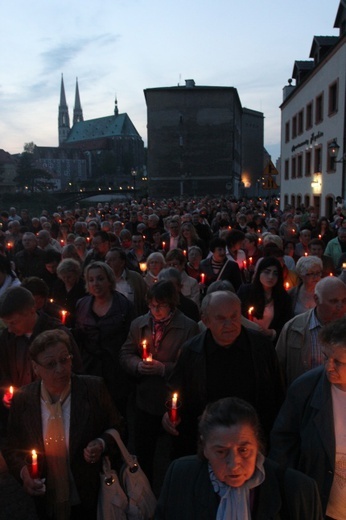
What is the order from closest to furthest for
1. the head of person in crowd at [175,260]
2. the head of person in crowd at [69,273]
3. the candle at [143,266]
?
the head of person in crowd at [69,273]
the head of person in crowd at [175,260]
the candle at [143,266]

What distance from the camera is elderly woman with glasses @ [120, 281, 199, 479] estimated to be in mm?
3832

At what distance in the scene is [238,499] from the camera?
189 cm

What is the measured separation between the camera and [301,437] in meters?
2.62

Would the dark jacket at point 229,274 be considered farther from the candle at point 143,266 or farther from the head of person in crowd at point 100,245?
the head of person in crowd at point 100,245

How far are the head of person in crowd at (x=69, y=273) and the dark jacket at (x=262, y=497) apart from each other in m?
3.66

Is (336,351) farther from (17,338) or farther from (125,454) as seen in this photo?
(17,338)

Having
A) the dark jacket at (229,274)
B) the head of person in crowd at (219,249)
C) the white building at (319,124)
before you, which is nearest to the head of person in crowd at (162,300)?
the dark jacket at (229,274)

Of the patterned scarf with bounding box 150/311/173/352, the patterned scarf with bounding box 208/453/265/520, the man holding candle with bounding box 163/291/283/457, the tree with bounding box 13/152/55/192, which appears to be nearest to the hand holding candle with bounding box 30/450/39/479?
the man holding candle with bounding box 163/291/283/457

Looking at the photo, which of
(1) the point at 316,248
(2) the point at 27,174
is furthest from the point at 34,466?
(2) the point at 27,174

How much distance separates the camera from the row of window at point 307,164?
22.0m

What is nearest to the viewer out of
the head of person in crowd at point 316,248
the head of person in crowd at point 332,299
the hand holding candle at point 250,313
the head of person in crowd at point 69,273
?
the head of person in crowd at point 332,299

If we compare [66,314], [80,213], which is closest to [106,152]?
[80,213]

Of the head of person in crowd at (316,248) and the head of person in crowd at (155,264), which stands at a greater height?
the head of person in crowd at (316,248)

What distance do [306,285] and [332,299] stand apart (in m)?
1.50
